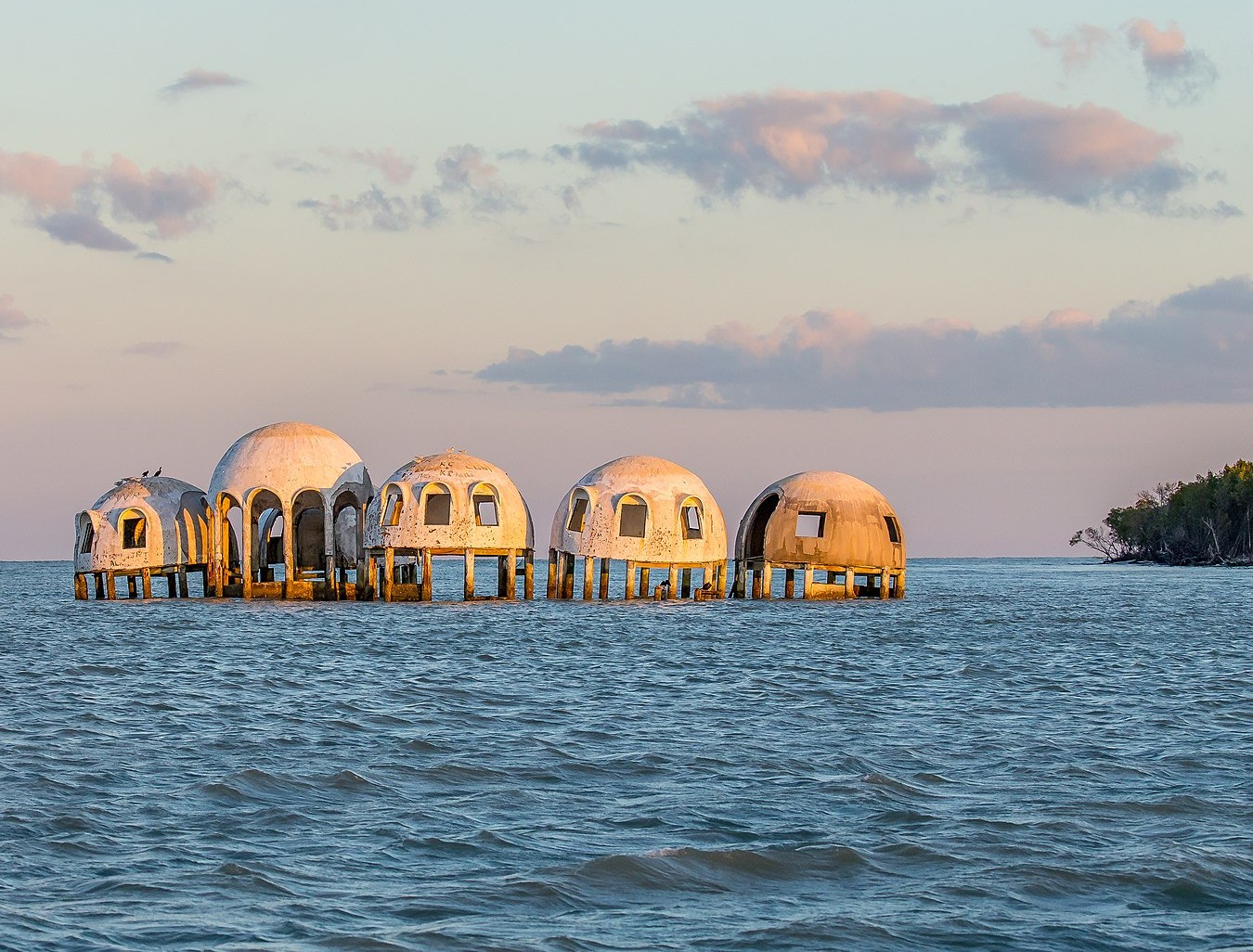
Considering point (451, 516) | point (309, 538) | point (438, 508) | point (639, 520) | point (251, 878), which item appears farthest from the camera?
point (309, 538)

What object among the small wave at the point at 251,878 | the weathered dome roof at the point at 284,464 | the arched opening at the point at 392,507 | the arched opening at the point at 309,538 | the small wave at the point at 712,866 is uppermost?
the weathered dome roof at the point at 284,464

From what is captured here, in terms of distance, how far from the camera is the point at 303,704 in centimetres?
2284

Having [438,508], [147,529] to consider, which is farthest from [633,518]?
[147,529]

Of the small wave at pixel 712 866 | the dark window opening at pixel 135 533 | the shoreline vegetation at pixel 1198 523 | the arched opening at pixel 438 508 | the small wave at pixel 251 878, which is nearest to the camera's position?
the small wave at pixel 251 878

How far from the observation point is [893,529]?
56.3 m

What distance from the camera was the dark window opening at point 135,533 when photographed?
55.6 m

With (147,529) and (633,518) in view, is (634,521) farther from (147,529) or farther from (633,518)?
(147,529)

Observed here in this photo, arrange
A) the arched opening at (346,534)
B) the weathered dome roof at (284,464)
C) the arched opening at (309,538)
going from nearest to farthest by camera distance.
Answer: the weathered dome roof at (284,464)
the arched opening at (346,534)
the arched opening at (309,538)

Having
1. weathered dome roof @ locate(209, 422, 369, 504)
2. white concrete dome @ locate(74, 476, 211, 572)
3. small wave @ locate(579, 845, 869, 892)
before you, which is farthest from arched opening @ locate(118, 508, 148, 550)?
small wave @ locate(579, 845, 869, 892)

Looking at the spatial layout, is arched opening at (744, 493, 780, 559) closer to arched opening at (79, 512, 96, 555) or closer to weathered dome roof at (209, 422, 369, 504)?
weathered dome roof at (209, 422, 369, 504)

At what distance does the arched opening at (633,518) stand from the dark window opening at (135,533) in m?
17.2

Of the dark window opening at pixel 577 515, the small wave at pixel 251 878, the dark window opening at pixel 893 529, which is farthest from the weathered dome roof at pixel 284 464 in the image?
the small wave at pixel 251 878

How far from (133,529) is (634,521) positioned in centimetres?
1950

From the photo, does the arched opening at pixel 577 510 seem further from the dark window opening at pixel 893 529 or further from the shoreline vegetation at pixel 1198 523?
the shoreline vegetation at pixel 1198 523
